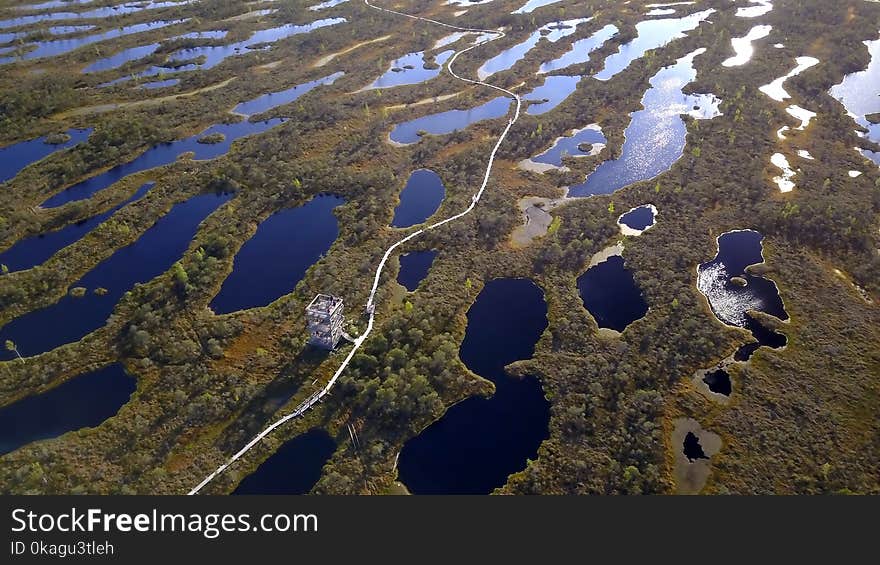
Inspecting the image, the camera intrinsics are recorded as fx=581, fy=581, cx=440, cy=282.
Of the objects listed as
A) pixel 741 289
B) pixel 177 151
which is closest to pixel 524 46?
pixel 177 151

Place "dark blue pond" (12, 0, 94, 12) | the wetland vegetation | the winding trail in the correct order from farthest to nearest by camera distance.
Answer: "dark blue pond" (12, 0, 94, 12), the wetland vegetation, the winding trail

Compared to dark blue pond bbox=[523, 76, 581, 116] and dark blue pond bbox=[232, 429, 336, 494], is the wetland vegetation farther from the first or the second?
dark blue pond bbox=[523, 76, 581, 116]

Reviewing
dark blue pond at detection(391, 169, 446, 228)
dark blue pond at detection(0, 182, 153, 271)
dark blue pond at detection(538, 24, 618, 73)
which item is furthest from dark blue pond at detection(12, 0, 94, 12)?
dark blue pond at detection(391, 169, 446, 228)

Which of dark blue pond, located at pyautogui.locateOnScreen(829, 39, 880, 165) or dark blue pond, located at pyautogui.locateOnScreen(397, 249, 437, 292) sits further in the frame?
dark blue pond, located at pyautogui.locateOnScreen(829, 39, 880, 165)

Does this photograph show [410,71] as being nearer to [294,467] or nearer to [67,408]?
[67,408]

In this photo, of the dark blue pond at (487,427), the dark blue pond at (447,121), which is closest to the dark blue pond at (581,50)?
the dark blue pond at (447,121)

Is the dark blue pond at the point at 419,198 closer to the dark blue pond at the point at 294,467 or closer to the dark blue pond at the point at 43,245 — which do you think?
the dark blue pond at the point at 294,467

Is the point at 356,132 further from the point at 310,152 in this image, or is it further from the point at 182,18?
the point at 182,18

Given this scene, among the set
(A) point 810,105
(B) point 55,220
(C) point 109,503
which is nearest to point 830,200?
(A) point 810,105
